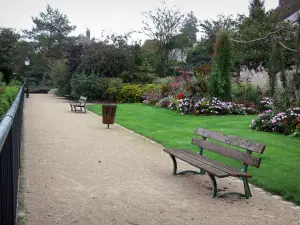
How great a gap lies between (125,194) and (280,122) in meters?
7.58

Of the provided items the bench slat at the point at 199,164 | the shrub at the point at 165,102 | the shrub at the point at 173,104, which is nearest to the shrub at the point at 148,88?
the shrub at the point at 165,102

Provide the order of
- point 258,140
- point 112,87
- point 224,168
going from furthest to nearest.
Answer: point 112,87
point 258,140
point 224,168

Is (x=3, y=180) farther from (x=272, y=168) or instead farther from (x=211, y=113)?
(x=211, y=113)

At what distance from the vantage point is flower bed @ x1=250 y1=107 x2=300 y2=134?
36.5ft

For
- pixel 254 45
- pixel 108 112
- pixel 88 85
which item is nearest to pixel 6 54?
pixel 88 85

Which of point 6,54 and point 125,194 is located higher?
point 6,54

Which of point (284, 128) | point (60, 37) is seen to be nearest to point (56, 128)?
point (284, 128)

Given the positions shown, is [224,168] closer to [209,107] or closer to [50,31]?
[209,107]

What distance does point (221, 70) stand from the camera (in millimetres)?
18031

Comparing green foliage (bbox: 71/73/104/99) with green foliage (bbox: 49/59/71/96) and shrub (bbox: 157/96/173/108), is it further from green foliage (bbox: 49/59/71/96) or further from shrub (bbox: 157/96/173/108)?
shrub (bbox: 157/96/173/108)

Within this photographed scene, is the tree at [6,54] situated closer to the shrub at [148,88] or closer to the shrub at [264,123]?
the shrub at [148,88]

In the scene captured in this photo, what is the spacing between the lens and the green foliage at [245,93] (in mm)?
19016

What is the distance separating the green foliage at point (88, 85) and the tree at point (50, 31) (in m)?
33.6

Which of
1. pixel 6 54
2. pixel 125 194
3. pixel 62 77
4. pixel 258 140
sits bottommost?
pixel 125 194
